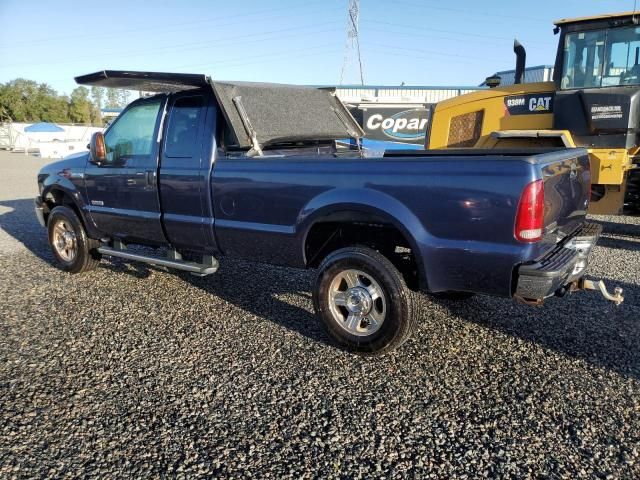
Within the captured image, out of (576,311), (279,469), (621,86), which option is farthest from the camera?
(621,86)

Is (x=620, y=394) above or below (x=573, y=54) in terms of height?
below

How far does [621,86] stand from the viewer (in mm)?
6742

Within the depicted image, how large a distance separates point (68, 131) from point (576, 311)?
38.6 m

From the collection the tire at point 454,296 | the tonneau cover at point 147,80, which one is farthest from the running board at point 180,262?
the tire at point 454,296

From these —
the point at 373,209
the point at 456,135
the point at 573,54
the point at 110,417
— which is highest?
the point at 573,54

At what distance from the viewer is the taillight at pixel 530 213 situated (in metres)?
2.98

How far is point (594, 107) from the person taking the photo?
22.1 feet

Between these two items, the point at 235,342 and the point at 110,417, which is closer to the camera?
the point at 110,417

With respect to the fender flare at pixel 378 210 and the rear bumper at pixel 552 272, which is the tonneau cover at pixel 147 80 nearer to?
the fender flare at pixel 378 210

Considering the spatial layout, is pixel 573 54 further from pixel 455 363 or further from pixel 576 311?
pixel 455 363

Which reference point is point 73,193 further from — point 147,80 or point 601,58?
point 601,58

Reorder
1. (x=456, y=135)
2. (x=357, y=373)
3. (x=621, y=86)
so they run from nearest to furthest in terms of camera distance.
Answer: (x=357, y=373) → (x=621, y=86) → (x=456, y=135)

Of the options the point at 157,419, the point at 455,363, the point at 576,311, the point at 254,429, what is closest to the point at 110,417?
the point at 157,419

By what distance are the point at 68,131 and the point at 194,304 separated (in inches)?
1435
